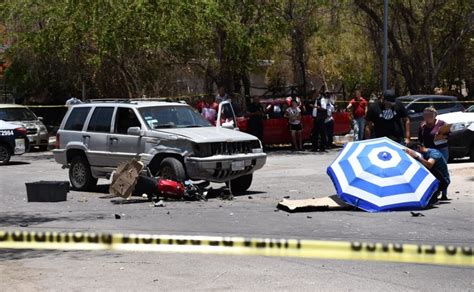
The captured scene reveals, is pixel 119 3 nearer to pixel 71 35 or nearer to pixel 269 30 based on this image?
pixel 71 35

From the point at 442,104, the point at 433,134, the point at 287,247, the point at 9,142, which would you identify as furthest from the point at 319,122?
the point at 287,247

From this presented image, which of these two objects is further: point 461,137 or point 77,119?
point 461,137

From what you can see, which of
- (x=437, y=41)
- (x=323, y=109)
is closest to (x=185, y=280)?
(x=323, y=109)

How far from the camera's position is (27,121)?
88.2 ft

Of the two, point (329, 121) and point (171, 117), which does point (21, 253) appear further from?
point (329, 121)

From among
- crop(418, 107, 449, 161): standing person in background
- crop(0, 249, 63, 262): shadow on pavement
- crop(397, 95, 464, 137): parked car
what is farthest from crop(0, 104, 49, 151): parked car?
crop(0, 249, 63, 262): shadow on pavement

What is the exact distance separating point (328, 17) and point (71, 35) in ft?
42.3

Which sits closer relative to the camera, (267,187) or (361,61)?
(267,187)

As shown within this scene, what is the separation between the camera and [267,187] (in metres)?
15.6

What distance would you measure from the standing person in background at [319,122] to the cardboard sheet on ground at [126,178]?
11.7 metres

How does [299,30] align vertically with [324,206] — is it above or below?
above

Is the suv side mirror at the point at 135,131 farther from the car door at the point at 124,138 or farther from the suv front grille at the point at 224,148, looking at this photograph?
the suv front grille at the point at 224,148

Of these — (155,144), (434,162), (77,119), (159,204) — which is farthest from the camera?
(77,119)

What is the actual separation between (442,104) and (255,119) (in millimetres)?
6982
